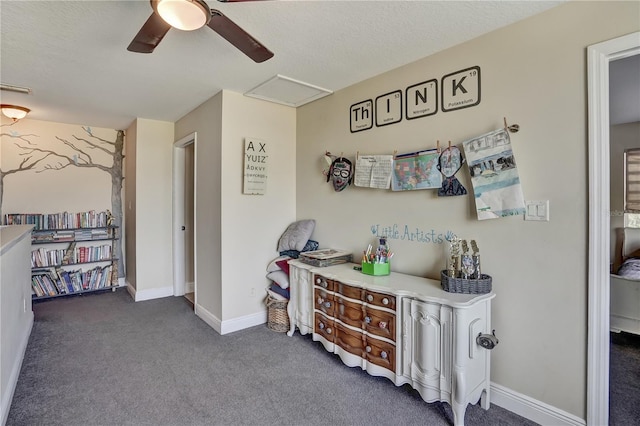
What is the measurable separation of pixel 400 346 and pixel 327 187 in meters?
1.70

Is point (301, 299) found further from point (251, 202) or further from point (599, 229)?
point (599, 229)

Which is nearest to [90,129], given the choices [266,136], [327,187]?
[266,136]

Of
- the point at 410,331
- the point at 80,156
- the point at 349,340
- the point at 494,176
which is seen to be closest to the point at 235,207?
the point at 349,340

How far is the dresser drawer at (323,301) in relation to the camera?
99.3 inches

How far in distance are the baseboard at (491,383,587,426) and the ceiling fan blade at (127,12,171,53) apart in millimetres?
2820

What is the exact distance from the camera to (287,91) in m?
3.09

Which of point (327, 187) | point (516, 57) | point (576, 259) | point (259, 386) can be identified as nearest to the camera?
point (576, 259)

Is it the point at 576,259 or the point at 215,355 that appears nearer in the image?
the point at 576,259

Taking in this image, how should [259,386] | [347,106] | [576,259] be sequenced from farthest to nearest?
[347,106], [259,386], [576,259]

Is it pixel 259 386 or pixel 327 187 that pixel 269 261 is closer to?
pixel 327 187

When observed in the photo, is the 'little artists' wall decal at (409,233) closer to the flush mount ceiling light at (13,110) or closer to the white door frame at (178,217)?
the white door frame at (178,217)


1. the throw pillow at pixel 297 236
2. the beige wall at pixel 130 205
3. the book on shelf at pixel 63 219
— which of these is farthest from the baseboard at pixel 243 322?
the book on shelf at pixel 63 219

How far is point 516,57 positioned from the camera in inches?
75.7

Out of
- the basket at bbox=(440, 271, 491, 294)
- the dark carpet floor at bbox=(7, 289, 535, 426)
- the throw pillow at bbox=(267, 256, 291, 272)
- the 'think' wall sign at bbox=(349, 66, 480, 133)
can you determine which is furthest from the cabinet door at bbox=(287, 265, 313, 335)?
the 'think' wall sign at bbox=(349, 66, 480, 133)
